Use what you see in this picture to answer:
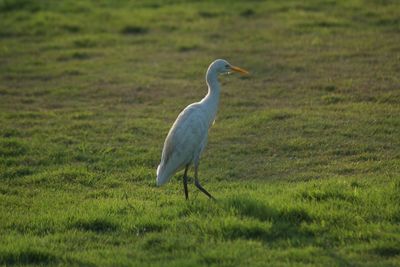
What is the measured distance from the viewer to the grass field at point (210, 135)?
706cm

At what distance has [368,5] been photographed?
1886 cm

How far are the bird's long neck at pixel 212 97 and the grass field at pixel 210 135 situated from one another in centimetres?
94

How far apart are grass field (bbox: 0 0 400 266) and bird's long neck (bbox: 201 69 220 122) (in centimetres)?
94

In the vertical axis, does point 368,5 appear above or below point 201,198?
above

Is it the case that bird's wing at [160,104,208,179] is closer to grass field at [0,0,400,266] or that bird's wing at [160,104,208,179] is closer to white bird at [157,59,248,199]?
white bird at [157,59,248,199]

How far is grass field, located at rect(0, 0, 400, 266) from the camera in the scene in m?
7.06

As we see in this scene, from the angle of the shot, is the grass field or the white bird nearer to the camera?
the grass field

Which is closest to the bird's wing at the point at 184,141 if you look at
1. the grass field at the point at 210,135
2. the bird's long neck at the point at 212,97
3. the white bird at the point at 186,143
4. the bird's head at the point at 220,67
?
the white bird at the point at 186,143

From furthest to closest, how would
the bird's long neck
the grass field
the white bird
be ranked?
the bird's long neck < the white bird < the grass field

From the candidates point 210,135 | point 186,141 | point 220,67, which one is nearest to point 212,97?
point 220,67

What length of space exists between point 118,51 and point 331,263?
37.4ft

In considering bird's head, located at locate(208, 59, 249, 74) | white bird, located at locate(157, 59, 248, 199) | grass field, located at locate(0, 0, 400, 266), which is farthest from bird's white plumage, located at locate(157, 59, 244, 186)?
bird's head, located at locate(208, 59, 249, 74)

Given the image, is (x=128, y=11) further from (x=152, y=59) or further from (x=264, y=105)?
(x=264, y=105)

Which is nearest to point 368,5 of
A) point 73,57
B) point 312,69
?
point 312,69
